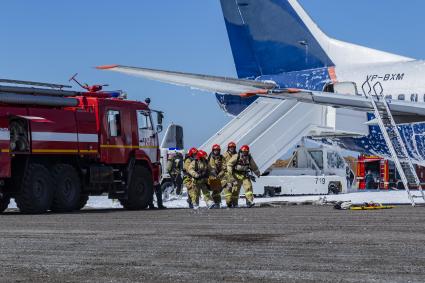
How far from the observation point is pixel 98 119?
69.9 feet

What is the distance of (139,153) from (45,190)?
11.9 ft

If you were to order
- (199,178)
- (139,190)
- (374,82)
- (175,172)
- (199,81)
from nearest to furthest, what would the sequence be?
(199,178), (139,190), (199,81), (374,82), (175,172)

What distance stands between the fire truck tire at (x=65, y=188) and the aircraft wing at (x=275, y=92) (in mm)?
3409

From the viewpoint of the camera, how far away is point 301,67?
99.9 feet

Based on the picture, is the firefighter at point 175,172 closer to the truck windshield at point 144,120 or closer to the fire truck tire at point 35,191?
the truck windshield at point 144,120

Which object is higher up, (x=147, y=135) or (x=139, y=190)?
(x=147, y=135)

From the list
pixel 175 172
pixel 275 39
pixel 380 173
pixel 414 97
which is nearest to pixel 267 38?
pixel 275 39

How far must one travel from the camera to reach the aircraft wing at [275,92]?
21.2m

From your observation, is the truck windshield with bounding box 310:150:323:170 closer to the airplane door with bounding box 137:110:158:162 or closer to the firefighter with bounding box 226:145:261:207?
the firefighter with bounding box 226:145:261:207

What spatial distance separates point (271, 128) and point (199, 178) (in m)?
7.52

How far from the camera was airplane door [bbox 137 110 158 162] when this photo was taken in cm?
2267

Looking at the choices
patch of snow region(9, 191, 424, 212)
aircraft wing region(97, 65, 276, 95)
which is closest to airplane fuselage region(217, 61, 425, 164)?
patch of snow region(9, 191, 424, 212)

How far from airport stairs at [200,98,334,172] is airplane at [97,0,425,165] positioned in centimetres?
67

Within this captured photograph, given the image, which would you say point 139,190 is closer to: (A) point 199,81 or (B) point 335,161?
(A) point 199,81
